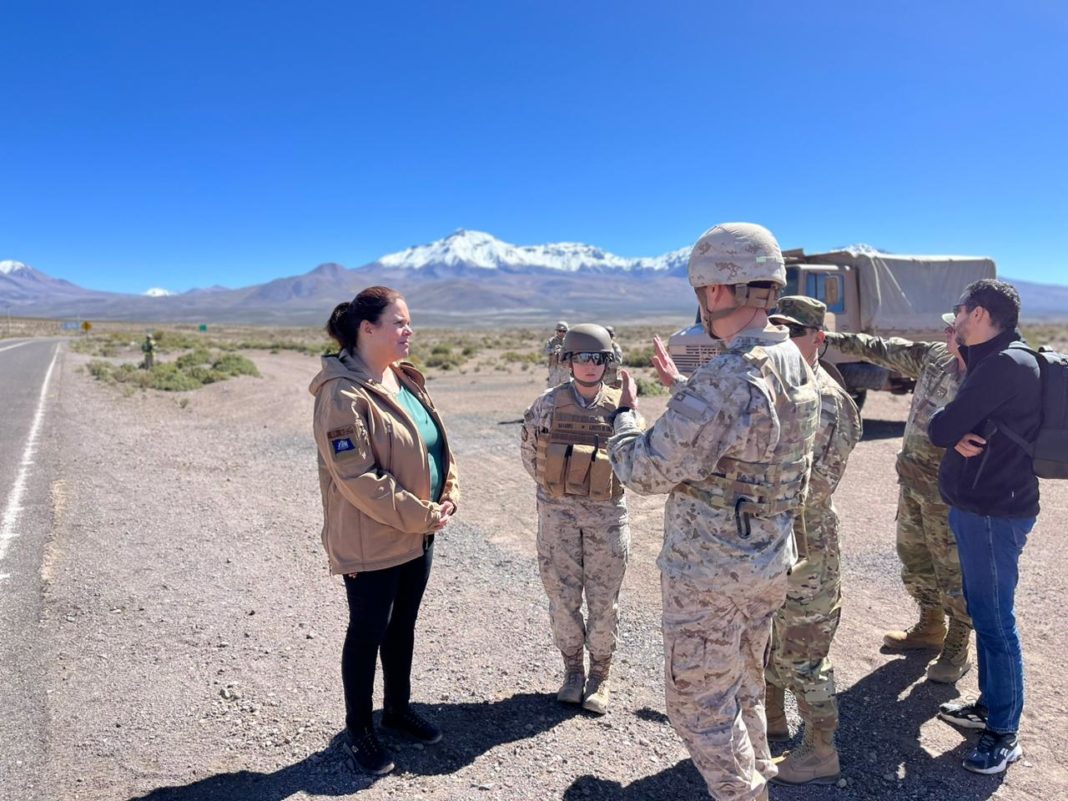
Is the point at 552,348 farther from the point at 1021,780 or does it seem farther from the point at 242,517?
the point at 1021,780

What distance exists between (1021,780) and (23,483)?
28.7ft

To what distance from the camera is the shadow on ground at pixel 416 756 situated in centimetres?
290

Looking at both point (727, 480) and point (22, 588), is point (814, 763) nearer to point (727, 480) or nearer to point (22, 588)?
A: point (727, 480)

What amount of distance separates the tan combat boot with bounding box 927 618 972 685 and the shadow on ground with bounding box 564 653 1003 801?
90 millimetres

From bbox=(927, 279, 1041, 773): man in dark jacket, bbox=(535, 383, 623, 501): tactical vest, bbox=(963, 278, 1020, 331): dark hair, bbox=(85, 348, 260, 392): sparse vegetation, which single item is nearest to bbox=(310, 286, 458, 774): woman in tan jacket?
bbox=(535, 383, 623, 501): tactical vest

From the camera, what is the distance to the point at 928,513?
3.75 m

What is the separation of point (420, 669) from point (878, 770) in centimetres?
217

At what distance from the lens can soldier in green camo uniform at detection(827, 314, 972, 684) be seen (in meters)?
3.69

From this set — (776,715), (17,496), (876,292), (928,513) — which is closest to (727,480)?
(776,715)

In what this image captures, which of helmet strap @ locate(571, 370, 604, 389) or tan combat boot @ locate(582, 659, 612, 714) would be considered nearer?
helmet strap @ locate(571, 370, 604, 389)

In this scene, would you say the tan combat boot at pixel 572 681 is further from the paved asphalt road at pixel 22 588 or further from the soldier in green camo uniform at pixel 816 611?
the paved asphalt road at pixel 22 588

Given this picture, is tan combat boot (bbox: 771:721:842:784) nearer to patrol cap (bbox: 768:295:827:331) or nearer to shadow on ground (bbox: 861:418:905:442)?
patrol cap (bbox: 768:295:827:331)

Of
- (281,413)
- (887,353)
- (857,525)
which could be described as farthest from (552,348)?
(281,413)

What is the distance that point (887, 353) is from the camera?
4.00 meters
